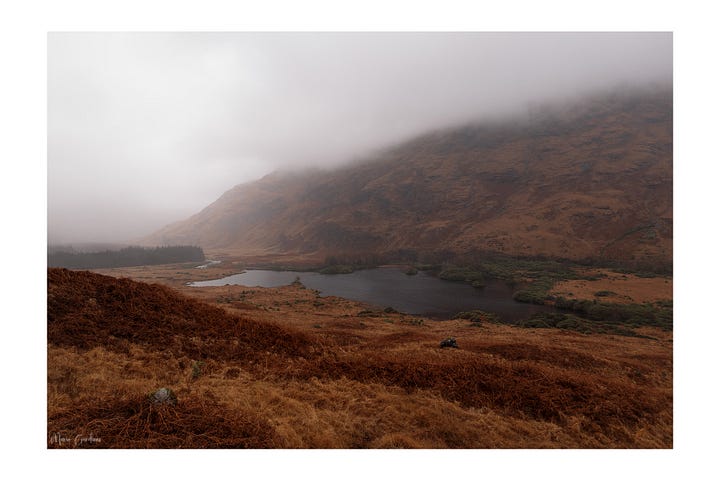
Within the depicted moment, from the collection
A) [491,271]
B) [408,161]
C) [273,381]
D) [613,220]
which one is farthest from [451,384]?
[408,161]

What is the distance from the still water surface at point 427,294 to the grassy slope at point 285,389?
2172 cm

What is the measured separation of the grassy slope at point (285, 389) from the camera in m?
4.84

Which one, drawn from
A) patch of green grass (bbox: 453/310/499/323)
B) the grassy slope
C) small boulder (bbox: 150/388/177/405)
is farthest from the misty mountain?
small boulder (bbox: 150/388/177/405)

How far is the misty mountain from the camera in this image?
70375 millimetres

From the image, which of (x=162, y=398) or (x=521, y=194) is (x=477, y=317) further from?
(x=521, y=194)

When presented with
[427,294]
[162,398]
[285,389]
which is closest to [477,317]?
[427,294]

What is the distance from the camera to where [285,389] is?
6.65 metres

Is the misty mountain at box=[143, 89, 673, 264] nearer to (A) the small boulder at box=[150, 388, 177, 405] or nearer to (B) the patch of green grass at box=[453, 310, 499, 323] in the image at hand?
(B) the patch of green grass at box=[453, 310, 499, 323]

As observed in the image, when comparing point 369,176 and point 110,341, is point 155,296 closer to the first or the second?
point 110,341

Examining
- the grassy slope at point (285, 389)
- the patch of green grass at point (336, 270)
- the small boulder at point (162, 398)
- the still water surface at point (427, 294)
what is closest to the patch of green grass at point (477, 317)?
the still water surface at point (427, 294)

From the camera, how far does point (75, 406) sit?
4941mm

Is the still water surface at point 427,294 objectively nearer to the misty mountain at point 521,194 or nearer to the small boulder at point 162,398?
the small boulder at point 162,398

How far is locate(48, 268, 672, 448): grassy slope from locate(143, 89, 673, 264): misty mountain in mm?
64394

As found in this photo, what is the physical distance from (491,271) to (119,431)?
58644mm
